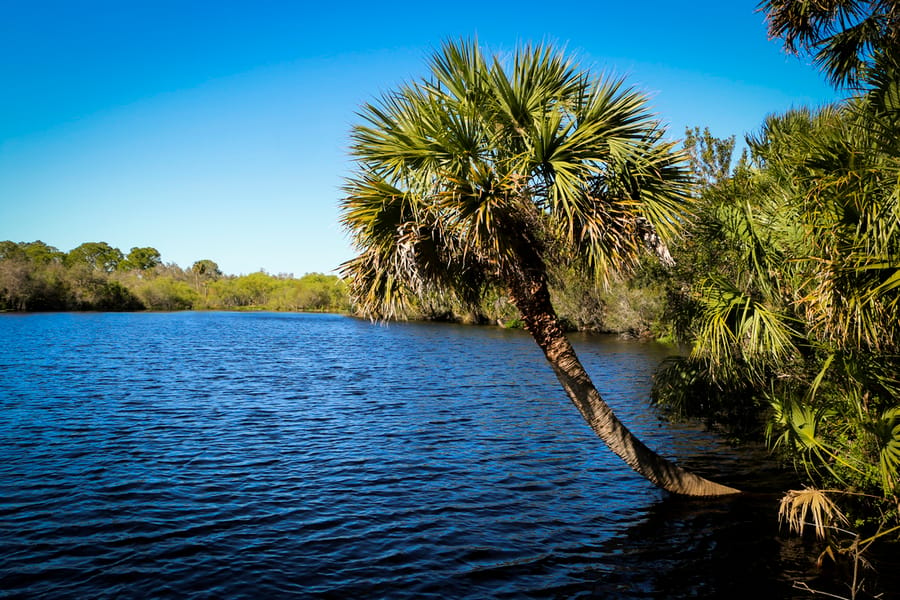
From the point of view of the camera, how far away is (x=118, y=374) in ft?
89.4

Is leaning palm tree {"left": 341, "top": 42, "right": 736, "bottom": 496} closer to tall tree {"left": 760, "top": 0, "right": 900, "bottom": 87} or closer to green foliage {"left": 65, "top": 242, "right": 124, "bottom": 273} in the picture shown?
tall tree {"left": 760, "top": 0, "right": 900, "bottom": 87}

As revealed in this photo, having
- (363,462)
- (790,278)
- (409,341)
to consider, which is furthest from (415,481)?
(409,341)

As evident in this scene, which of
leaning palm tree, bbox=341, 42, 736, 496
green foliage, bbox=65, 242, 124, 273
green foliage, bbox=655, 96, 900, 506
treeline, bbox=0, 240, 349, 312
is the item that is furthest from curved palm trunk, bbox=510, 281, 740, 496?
green foliage, bbox=65, 242, 124, 273

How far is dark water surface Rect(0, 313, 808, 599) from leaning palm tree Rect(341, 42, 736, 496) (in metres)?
2.70

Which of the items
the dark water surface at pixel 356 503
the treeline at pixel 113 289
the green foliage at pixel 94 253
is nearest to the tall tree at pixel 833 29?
the dark water surface at pixel 356 503

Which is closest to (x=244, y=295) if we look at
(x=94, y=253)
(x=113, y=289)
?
(x=113, y=289)

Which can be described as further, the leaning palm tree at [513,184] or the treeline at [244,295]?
the treeline at [244,295]

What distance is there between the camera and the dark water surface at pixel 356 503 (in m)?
8.11

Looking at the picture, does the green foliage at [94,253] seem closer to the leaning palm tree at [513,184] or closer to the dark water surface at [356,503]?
the dark water surface at [356,503]

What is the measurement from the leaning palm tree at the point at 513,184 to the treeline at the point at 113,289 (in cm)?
4593

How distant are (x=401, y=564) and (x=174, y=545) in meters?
3.70

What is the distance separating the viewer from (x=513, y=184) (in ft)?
27.5

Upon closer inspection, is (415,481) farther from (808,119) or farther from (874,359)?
(808,119)

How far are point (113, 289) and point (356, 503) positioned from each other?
393 feet
